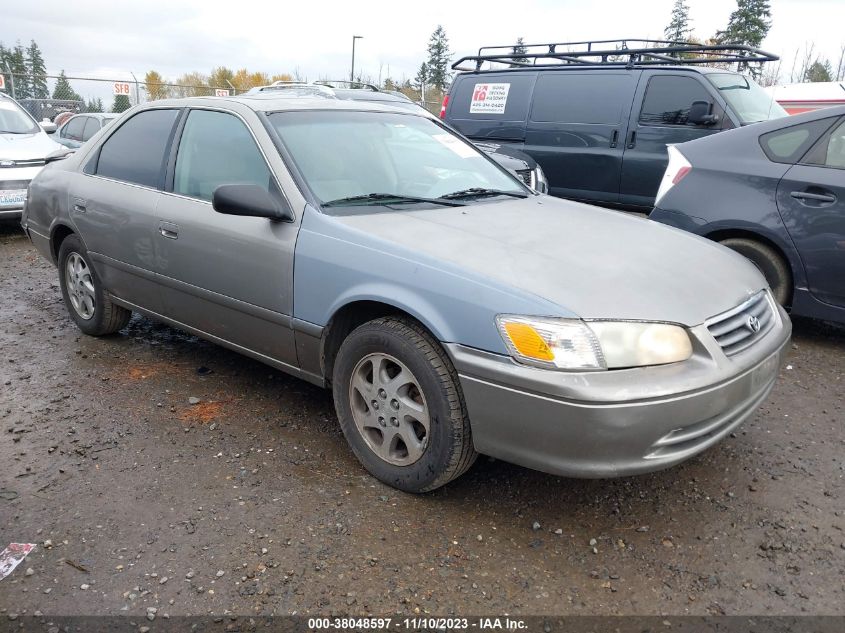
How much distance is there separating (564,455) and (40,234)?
4269mm

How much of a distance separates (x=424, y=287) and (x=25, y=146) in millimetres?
7899

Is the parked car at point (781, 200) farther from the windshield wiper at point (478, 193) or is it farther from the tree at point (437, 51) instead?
the tree at point (437, 51)

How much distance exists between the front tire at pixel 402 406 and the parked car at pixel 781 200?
305 centimetres

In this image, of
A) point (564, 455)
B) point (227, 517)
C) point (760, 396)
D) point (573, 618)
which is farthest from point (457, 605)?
point (760, 396)

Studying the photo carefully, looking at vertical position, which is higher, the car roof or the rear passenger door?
the car roof

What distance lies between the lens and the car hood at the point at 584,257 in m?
2.49

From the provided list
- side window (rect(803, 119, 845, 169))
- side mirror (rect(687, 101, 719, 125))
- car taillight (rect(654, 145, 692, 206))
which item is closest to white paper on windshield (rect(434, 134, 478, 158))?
car taillight (rect(654, 145, 692, 206))

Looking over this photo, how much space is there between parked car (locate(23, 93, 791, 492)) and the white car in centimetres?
443

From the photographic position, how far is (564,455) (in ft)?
7.82

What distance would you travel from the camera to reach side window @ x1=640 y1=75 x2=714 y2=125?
717 centimetres

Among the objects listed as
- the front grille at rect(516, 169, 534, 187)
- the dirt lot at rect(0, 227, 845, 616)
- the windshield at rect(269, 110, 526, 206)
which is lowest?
the dirt lot at rect(0, 227, 845, 616)

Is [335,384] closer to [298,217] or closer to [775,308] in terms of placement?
[298,217]

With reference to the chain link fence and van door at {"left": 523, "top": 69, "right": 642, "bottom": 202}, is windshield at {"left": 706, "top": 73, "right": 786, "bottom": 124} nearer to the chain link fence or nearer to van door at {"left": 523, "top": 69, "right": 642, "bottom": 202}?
van door at {"left": 523, "top": 69, "right": 642, "bottom": 202}

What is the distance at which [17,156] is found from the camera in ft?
26.6
